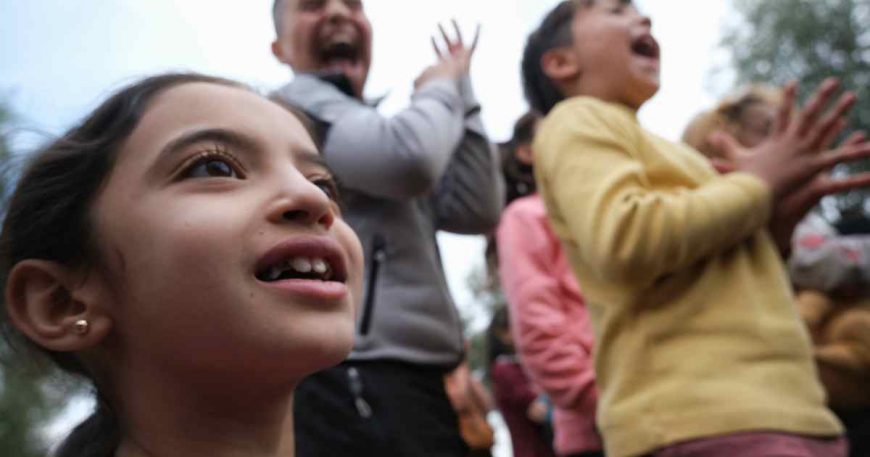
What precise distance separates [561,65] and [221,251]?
64.2 inches

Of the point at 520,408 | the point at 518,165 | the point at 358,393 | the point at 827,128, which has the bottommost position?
the point at 520,408

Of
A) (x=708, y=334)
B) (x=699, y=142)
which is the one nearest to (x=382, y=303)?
(x=708, y=334)

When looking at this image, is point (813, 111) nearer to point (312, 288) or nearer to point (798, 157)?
point (798, 157)

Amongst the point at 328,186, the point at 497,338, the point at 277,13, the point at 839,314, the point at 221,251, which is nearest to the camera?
the point at 221,251

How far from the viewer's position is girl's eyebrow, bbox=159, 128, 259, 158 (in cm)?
163

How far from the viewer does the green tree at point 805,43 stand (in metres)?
19.6

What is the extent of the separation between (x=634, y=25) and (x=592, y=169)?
59 centimetres

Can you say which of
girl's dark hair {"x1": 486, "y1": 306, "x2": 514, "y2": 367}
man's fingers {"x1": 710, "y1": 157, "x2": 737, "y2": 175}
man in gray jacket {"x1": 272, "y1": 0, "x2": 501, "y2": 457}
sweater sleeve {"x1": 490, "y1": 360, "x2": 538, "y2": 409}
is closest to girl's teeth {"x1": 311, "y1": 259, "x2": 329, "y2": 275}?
man in gray jacket {"x1": 272, "y1": 0, "x2": 501, "y2": 457}

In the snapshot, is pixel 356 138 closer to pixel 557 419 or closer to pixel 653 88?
pixel 653 88

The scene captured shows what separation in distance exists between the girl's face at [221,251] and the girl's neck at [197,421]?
1.7 inches

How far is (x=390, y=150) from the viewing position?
2.36m

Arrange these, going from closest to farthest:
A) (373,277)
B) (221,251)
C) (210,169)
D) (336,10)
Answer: (221,251), (210,169), (373,277), (336,10)

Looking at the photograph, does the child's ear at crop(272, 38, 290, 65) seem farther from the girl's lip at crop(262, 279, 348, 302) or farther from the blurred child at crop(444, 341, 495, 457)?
the blurred child at crop(444, 341, 495, 457)

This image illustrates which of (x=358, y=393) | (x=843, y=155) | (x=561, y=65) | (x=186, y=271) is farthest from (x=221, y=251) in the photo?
(x=561, y=65)
